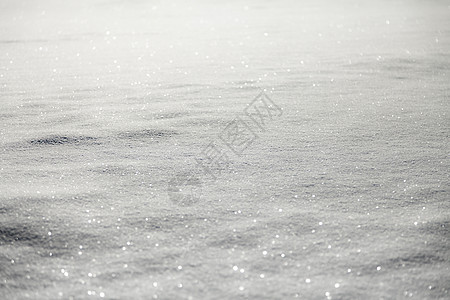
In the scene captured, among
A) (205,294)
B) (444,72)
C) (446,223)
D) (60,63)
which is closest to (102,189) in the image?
(205,294)

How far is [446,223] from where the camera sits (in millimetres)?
1026

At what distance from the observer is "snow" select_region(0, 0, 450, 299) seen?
2.82 feet

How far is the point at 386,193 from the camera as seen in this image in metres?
1.16

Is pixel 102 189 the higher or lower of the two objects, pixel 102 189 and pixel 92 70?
the lower

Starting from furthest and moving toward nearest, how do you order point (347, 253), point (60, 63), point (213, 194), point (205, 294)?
point (60, 63)
point (213, 194)
point (347, 253)
point (205, 294)

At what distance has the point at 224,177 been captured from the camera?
125 centimetres

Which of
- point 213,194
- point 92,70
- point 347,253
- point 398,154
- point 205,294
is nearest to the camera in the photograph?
point 205,294

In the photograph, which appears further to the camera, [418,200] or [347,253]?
[418,200]

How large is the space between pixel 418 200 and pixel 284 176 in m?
0.35

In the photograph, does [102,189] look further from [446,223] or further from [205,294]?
[446,223]

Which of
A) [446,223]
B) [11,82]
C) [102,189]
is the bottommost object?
[446,223]

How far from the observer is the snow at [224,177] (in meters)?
0.86

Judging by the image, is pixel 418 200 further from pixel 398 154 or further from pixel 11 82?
pixel 11 82

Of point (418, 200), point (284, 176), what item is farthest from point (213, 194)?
point (418, 200)
